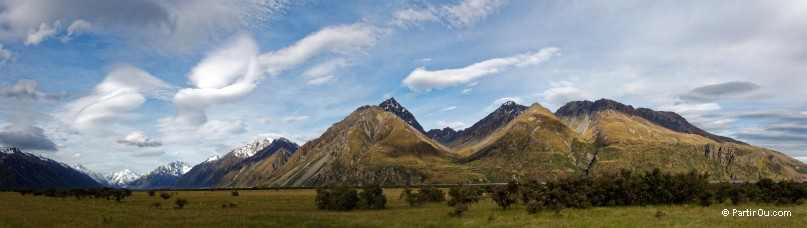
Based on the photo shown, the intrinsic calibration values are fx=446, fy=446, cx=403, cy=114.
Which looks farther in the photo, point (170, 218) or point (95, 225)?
point (170, 218)

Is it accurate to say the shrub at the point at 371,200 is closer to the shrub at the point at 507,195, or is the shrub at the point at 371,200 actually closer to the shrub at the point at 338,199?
the shrub at the point at 338,199

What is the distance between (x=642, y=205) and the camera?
189 feet

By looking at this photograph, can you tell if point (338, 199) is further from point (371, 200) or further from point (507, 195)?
point (507, 195)

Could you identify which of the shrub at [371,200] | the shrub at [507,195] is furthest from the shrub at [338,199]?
the shrub at [507,195]

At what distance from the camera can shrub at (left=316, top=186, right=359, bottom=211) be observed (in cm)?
7194

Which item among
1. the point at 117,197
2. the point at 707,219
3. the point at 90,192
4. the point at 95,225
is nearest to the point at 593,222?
the point at 707,219

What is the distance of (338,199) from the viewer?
72500mm

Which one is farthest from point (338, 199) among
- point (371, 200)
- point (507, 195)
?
point (507, 195)

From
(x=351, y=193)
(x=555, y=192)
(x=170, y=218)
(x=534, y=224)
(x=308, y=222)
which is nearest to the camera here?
(x=534, y=224)

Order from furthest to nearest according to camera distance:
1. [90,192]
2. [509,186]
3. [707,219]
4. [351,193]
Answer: [90,192]
[351,193]
[509,186]
[707,219]

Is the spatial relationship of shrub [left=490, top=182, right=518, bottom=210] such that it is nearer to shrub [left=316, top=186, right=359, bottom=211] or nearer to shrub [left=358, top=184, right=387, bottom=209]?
shrub [left=358, top=184, right=387, bottom=209]

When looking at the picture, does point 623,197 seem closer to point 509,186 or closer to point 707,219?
point 509,186

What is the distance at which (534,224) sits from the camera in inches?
1657

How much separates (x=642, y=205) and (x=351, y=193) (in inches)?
1663
